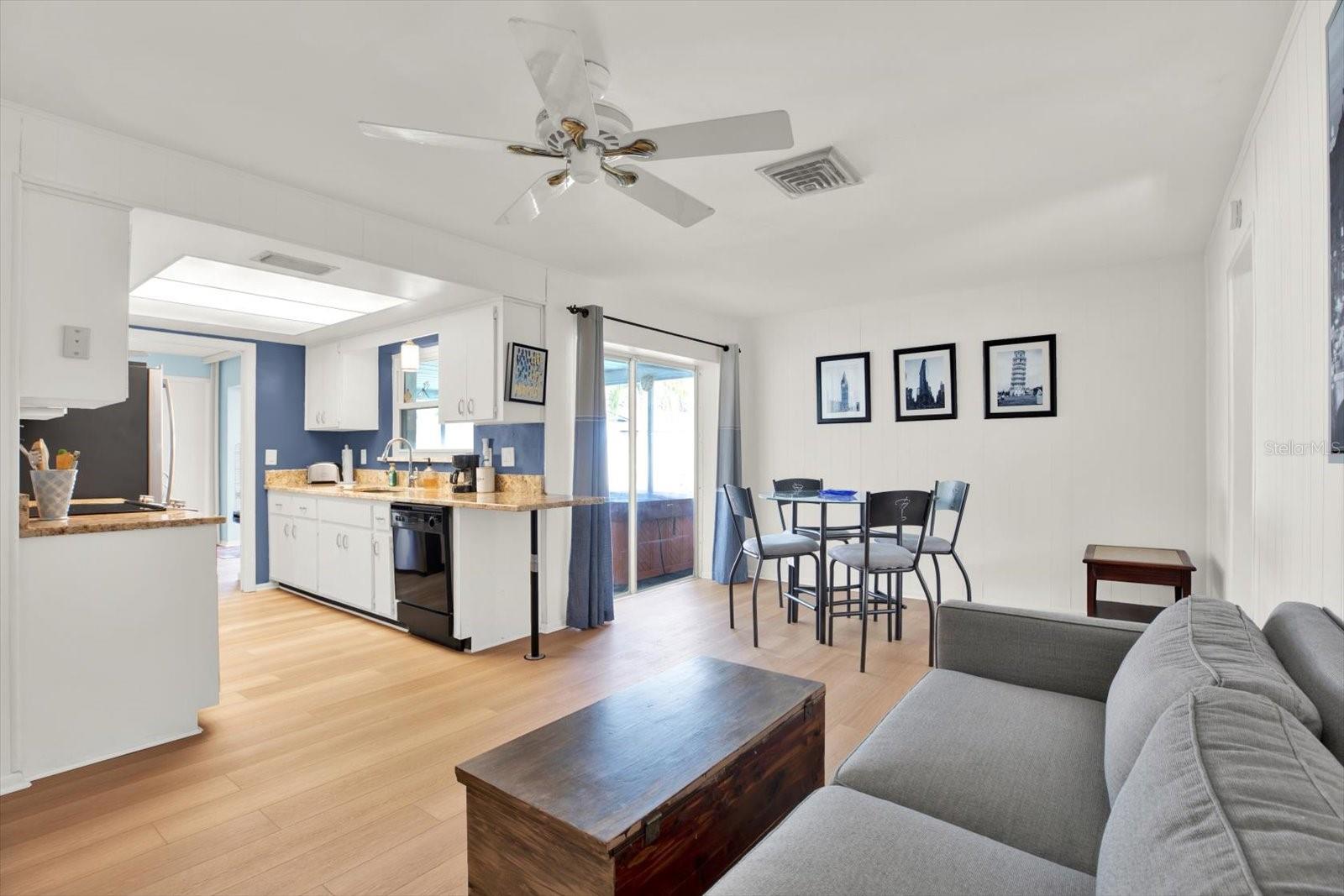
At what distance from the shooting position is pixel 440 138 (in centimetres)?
197

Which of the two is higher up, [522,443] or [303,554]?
[522,443]

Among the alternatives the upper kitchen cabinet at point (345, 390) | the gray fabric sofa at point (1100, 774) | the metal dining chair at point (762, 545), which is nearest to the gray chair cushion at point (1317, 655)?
the gray fabric sofa at point (1100, 774)

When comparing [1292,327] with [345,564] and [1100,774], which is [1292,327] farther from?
[345,564]

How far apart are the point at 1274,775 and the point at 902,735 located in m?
0.89

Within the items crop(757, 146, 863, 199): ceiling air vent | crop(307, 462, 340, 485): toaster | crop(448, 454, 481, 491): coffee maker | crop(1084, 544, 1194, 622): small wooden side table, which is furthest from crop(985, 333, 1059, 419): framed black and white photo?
crop(307, 462, 340, 485): toaster

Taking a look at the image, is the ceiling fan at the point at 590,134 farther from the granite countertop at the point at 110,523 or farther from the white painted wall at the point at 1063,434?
the white painted wall at the point at 1063,434

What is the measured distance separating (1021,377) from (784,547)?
215 cm

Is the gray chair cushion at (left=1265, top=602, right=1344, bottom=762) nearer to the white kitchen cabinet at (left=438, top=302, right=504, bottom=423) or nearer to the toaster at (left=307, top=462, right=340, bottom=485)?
the white kitchen cabinet at (left=438, top=302, right=504, bottom=423)

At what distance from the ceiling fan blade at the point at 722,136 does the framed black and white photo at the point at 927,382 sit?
3.38 metres

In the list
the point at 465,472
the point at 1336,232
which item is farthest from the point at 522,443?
the point at 1336,232

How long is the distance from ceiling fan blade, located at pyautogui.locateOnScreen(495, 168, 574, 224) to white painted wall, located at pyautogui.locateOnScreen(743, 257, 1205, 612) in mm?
3441

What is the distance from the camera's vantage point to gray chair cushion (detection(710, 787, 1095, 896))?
1.05 m

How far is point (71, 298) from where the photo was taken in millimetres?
2428

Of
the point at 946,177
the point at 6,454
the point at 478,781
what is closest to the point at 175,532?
the point at 6,454
